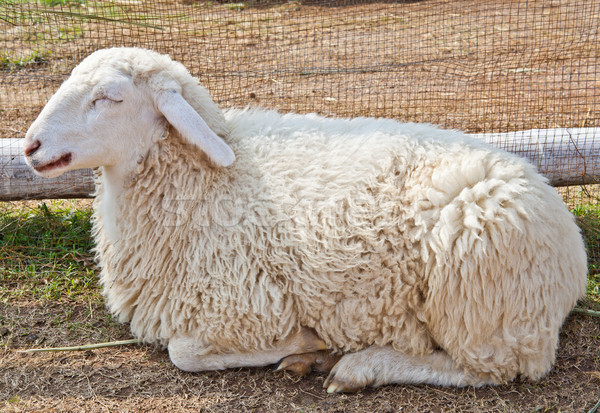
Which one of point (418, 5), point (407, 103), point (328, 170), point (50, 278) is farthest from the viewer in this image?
point (418, 5)

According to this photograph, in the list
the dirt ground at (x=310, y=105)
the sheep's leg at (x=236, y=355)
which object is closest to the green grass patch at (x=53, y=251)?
the dirt ground at (x=310, y=105)

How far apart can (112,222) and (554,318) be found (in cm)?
236

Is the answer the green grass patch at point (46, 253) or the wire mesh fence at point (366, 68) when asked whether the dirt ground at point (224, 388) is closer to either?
the green grass patch at point (46, 253)

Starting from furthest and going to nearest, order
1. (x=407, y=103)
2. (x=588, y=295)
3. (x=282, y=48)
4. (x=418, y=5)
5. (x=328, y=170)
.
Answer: (x=418, y=5) → (x=282, y=48) → (x=407, y=103) → (x=588, y=295) → (x=328, y=170)

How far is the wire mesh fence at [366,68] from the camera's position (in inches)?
219

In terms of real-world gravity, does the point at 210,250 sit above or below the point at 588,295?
above

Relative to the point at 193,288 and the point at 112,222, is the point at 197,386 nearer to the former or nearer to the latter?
the point at 193,288

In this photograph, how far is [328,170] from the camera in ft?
10.7

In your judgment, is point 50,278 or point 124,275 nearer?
point 124,275

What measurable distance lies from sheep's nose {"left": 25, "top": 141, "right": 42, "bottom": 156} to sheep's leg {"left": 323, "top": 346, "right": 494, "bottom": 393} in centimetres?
184

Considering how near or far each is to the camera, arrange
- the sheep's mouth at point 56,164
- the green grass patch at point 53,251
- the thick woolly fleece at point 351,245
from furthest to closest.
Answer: the green grass patch at point 53,251, the sheep's mouth at point 56,164, the thick woolly fleece at point 351,245

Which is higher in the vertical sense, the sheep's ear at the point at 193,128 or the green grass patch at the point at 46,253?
the sheep's ear at the point at 193,128

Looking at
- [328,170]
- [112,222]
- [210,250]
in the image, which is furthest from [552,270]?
[112,222]

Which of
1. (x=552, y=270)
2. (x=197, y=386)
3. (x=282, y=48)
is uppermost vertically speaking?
(x=282, y=48)
